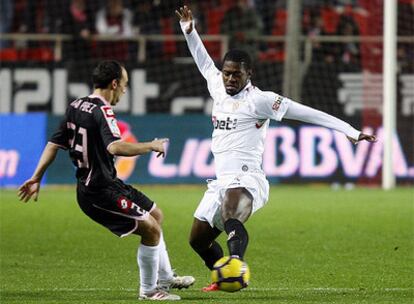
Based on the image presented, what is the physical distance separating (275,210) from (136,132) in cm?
479

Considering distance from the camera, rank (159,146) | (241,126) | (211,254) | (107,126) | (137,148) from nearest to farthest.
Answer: (159,146), (137,148), (107,126), (241,126), (211,254)

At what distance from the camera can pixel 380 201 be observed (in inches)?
714

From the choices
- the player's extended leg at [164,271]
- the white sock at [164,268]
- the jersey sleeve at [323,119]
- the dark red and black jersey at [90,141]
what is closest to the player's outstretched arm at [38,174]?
the dark red and black jersey at [90,141]

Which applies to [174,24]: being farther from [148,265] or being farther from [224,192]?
[148,265]

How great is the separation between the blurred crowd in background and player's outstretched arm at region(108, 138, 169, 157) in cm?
1427

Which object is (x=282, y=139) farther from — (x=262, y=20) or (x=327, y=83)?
(x=262, y=20)

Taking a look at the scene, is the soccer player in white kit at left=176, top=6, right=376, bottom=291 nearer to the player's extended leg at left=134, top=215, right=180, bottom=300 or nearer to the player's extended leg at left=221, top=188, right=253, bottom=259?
the player's extended leg at left=221, top=188, right=253, bottom=259

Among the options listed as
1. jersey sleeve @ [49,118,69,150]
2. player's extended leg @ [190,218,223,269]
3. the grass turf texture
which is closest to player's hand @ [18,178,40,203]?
jersey sleeve @ [49,118,69,150]

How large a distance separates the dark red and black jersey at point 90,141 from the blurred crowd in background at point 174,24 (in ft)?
45.3

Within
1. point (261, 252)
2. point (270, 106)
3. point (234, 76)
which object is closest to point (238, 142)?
point (270, 106)

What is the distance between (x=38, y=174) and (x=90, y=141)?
1.96 ft

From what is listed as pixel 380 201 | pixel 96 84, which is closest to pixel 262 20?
pixel 380 201

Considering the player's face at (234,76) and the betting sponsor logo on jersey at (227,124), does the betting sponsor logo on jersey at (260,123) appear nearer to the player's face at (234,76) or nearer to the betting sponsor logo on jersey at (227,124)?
the betting sponsor logo on jersey at (227,124)

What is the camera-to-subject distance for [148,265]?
8695 millimetres
